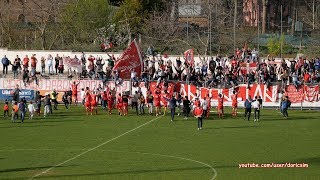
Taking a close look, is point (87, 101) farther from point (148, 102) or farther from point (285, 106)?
point (285, 106)

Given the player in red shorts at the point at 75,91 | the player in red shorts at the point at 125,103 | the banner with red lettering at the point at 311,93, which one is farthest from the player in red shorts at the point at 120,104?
the banner with red lettering at the point at 311,93

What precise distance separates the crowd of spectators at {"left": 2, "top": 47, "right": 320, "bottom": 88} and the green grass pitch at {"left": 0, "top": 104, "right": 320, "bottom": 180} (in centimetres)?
531

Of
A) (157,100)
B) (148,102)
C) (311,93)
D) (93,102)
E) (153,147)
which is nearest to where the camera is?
(153,147)

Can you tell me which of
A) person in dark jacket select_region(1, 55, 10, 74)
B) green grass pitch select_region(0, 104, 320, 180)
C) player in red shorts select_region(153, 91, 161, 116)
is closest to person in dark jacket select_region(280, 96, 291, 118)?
green grass pitch select_region(0, 104, 320, 180)

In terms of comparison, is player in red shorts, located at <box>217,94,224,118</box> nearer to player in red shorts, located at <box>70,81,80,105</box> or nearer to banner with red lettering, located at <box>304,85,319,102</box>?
banner with red lettering, located at <box>304,85,319,102</box>

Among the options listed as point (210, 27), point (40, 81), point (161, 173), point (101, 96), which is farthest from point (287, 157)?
point (210, 27)

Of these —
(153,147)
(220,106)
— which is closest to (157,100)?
(220,106)

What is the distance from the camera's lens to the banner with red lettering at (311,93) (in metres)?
57.1

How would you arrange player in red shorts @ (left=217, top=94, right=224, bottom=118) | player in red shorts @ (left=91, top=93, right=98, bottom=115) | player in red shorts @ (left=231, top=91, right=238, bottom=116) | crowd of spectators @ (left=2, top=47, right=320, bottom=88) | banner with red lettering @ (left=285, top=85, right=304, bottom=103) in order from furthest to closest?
crowd of spectators @ (left=2, top=47, right=320, bottom=88), banner with red lettering @ (left=285, top=85, right=304, bottom=103), player in red shorts @ (left=91, top=93, right=98, bottom=115), player in red shorts @ (left=231, top=91, right=238, bottom=116), player in red shorts @ (left=217, top=94, right=224, bottom=118)

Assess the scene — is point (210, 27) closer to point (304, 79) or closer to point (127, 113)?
point (304, 79)

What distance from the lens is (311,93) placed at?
188 feet

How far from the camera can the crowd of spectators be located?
58.7 metres

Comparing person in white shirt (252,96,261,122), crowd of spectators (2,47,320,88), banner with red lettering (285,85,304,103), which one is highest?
crowd of spectators (2,47,320,88)

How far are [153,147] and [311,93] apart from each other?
22.2 meters
